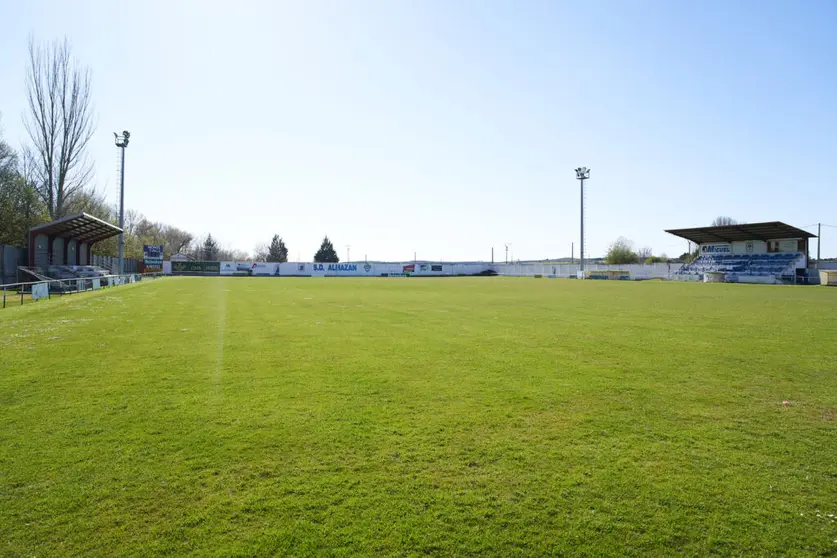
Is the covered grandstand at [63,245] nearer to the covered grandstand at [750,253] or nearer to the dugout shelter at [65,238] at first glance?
the dugout shelter at [65,238]

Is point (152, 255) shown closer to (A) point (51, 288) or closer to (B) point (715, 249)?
(A) point (51, 288)

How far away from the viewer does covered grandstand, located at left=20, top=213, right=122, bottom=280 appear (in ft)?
95.2

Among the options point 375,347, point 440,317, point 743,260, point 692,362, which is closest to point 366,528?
point 375,347

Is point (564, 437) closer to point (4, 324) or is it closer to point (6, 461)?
point (6, 461)

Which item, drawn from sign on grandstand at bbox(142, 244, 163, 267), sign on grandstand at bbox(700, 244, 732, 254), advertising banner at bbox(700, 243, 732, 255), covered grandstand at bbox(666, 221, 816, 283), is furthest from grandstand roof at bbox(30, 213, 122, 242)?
sign on grandstand at bbox(700, 244, 732, 254)

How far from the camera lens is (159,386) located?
6551 mm

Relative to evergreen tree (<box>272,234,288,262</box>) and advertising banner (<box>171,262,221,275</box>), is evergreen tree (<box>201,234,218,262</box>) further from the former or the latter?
advertising banner (<box>171,262,221,275</box>)

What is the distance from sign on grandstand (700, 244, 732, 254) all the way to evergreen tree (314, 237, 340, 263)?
67.9m

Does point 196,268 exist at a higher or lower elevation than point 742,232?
lower

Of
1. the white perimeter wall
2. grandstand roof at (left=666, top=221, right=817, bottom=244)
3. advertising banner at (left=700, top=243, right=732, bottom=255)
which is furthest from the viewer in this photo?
the white perimeter wall

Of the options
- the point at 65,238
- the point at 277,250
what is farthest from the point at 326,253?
the point at 65,238

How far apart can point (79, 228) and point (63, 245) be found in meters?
3.34

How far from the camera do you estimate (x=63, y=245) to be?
3372cm

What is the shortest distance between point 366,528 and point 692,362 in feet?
24.2
